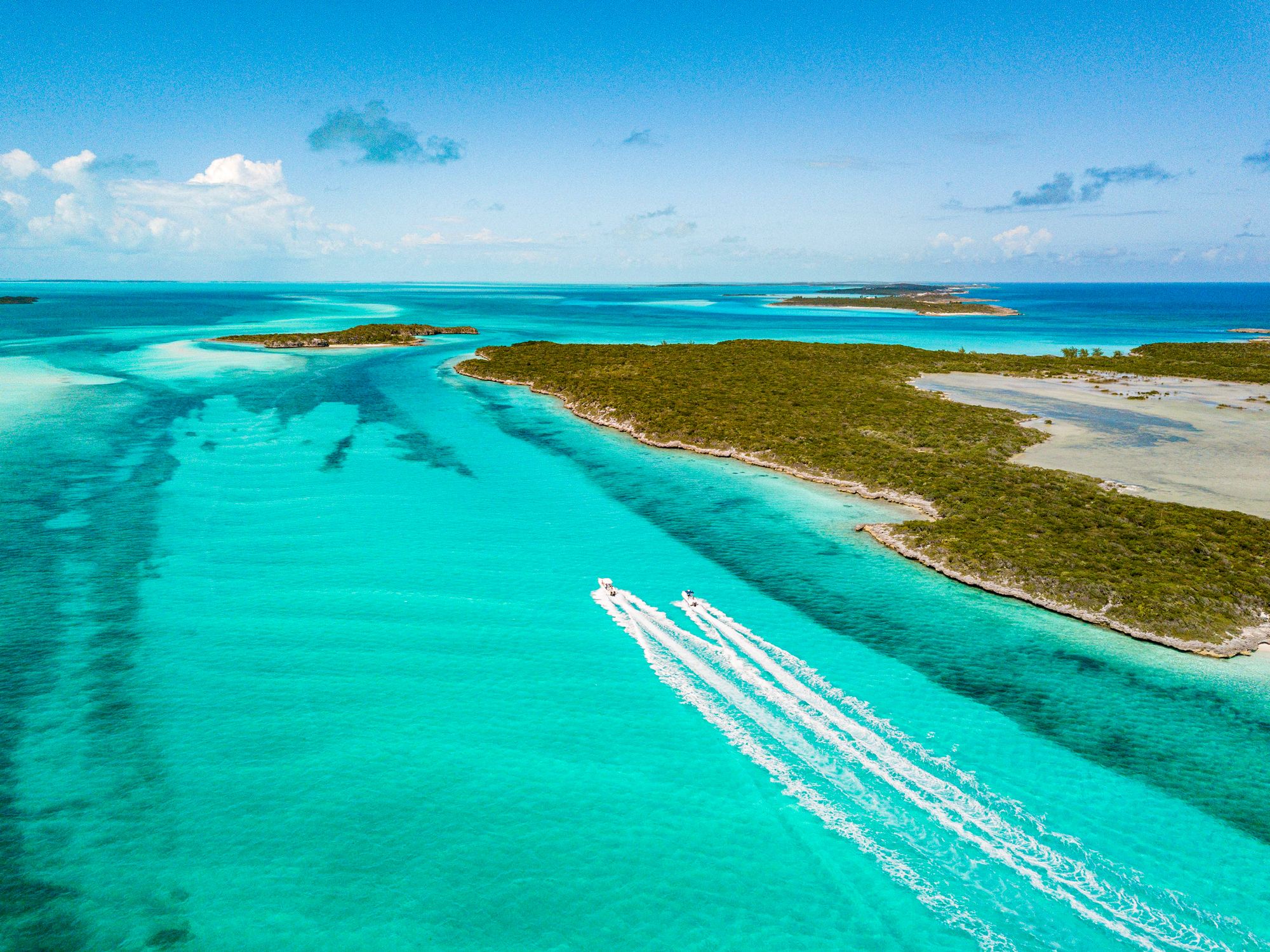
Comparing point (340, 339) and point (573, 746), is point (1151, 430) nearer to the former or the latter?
point (573, 746)

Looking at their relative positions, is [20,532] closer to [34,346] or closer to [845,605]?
[845,605]

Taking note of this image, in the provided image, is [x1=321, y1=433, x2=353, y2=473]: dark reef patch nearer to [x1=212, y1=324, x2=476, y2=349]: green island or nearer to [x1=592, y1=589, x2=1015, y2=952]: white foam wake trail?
[x1=592, y1=589, x2=1015, y2=952]: white foam wake trail

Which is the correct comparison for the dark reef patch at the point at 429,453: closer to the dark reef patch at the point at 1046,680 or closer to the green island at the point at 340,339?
the dark reef patch at the point at 1046,680

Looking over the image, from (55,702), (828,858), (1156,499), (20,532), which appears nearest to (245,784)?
(55,702)

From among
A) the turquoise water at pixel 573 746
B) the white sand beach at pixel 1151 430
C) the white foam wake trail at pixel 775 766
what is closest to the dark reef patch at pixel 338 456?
the turquoise water at pixel 573 746

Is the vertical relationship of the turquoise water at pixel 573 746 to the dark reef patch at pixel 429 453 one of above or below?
below
